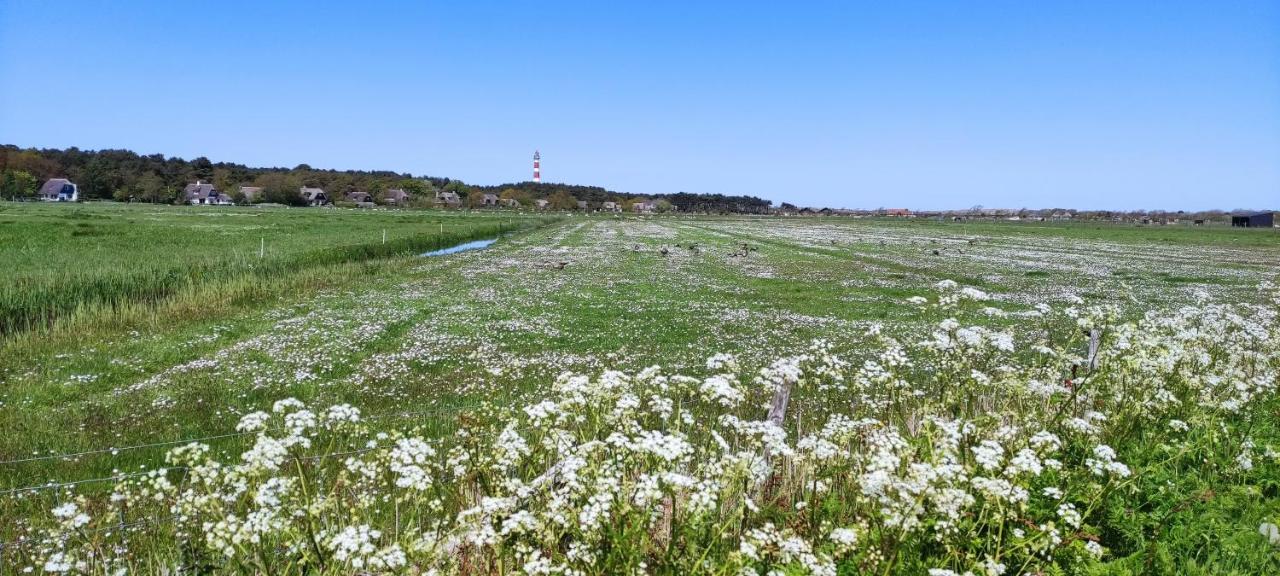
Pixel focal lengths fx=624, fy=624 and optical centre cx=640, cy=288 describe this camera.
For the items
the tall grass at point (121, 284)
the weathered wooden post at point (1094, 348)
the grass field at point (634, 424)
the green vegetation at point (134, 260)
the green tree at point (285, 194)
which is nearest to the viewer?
the grass field at point (634, 424)

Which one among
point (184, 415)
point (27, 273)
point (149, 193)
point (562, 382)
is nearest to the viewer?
A: point (562, 382)

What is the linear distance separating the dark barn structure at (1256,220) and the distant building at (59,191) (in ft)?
1037

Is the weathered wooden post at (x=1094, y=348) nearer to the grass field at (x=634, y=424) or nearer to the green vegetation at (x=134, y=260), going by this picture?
the grass field at (x=634, y=424)

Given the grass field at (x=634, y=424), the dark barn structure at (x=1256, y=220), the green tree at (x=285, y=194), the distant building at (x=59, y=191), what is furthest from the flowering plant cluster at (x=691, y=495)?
the distant building at (x=59, y=191)

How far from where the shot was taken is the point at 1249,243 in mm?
79750

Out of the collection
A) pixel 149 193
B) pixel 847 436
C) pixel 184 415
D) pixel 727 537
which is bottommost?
pixel 184 415

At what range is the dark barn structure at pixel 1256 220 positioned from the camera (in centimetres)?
15600

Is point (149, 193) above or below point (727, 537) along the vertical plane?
above

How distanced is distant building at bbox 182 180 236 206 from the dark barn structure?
928ft

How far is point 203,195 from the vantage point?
191 meters

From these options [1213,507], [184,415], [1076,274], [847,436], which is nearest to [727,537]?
[847,436]

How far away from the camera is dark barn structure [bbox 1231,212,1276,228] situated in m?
156

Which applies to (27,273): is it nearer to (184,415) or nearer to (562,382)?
(184,415)

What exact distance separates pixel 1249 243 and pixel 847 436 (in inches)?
4174
